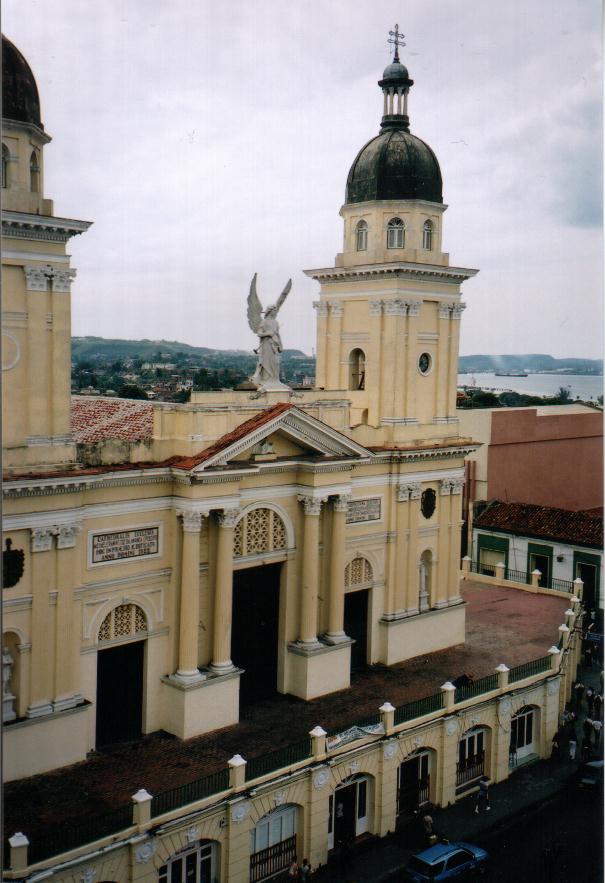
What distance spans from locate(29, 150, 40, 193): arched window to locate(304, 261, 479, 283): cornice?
615 centimetres

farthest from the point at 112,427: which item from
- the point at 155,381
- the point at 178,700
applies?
the point at 178,700

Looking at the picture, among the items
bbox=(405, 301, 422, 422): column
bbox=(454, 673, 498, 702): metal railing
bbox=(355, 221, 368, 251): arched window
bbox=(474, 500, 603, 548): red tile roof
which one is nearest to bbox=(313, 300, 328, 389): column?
bbox=(355, 221, 368, 251): arched window

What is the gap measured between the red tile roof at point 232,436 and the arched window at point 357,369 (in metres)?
2.94

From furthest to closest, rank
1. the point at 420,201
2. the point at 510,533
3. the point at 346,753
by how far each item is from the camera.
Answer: the point at 510,533, the point at 420,201, the point at 346,753

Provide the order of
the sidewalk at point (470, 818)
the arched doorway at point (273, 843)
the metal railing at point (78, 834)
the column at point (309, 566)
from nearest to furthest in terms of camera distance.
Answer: the metal railing at point (78, 834) → the arched doorway at point (273, 843) → the sidewalk at point (470, 818) → the column at point (309, 566)

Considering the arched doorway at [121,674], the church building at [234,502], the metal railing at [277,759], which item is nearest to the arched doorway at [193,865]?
the church building at [234,502]

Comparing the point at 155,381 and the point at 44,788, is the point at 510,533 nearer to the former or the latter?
the point at 155,381

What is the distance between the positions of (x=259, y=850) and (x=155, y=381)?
20.7ft

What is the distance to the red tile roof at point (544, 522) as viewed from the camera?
862 inches

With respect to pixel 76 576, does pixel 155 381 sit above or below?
above

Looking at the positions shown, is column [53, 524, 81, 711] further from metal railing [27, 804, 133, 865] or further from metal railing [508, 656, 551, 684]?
metal railing [508, 656, 551, 684]

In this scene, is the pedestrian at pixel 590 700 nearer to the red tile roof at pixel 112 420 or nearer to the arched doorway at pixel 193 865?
the arched doorway at pixel 193 865

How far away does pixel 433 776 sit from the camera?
12.8m

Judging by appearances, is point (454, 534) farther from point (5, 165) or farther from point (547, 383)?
point (5, 165)
